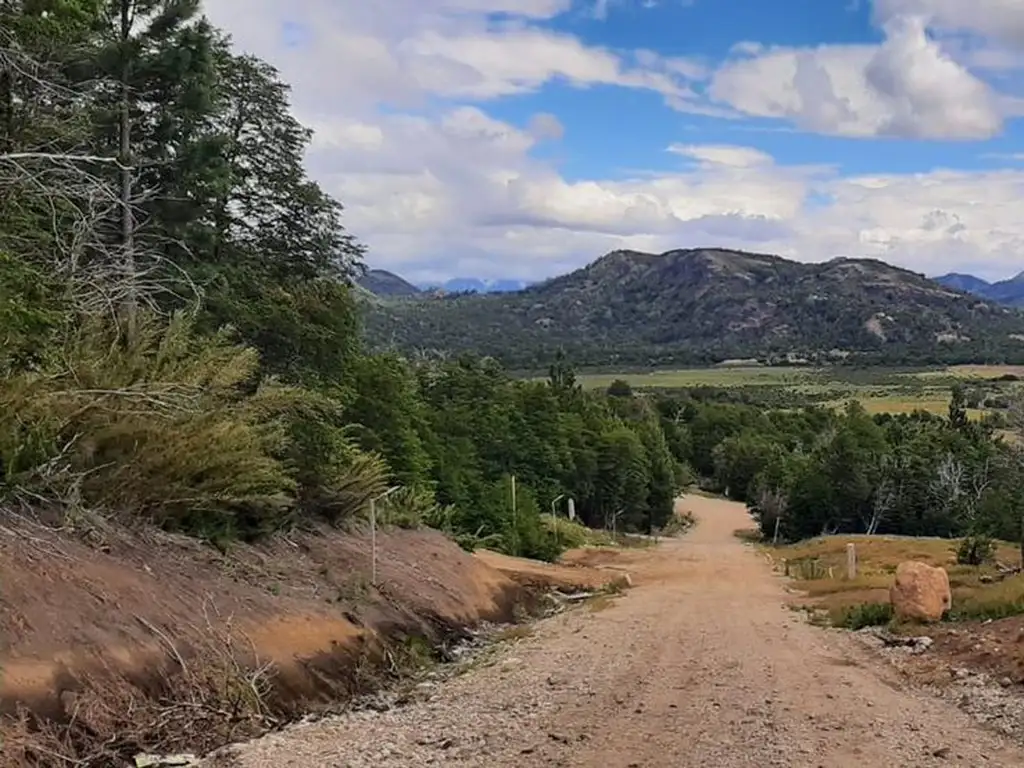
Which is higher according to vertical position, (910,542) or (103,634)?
(103,634)

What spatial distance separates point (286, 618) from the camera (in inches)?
517

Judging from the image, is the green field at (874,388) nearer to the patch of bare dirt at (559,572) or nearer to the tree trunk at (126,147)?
the patch of bare dirt at (559,572)

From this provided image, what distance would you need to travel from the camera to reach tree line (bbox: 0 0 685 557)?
1149 cm

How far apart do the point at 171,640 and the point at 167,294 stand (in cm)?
881

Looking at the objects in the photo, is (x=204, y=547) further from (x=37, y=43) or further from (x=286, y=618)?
(x=37, y=43)

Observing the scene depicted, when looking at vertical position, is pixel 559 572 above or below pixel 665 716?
below

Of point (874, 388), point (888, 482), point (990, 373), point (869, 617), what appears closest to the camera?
point (869, 617)

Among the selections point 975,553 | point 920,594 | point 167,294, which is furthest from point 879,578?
point 167,294

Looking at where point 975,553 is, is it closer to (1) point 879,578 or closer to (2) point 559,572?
(1) point 879,578

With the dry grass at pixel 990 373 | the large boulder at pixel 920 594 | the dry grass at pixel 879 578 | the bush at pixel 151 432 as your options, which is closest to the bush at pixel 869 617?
the large boulder at pixel 920 594

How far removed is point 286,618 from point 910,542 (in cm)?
3980

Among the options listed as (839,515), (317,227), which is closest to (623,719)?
(317,227)

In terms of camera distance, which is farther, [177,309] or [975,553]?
[975,553]

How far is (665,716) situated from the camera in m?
10.4
